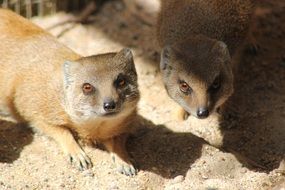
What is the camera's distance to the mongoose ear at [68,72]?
384 centimetres

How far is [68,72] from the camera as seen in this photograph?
12.7 ft

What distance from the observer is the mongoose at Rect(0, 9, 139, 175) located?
12.2ft

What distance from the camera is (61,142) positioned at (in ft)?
13.2

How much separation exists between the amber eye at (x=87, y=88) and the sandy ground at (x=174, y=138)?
0.49 meters

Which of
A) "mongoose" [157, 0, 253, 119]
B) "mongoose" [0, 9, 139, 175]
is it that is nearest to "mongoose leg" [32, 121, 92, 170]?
"mongoose" [0, 9, 139, 175]

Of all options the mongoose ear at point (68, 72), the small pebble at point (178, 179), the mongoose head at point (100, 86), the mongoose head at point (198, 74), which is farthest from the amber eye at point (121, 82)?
the small pebble at point (178, 179)

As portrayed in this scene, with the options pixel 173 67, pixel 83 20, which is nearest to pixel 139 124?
pixel 173 67

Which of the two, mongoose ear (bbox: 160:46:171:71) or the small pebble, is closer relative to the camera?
the small pebble

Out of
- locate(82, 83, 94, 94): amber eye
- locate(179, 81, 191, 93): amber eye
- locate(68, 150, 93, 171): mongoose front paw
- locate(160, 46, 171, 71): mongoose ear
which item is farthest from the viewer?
locate(160, 46, 171, 71): mongoose ear

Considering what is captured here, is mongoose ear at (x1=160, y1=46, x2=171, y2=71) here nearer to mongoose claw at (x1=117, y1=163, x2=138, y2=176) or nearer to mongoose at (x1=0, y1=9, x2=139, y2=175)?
mongoose at (x1=0, y1=9, x2=139, y2=175)

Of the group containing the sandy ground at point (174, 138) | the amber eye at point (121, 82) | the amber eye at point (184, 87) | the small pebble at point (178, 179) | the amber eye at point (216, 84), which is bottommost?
the sandy ground at point (174, 138)

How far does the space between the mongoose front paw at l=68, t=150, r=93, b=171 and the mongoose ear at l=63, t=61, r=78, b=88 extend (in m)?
0.45

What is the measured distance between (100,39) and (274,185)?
2193 mm

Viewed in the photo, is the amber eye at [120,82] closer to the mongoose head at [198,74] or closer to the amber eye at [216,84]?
the mongoose head at [198,74]
